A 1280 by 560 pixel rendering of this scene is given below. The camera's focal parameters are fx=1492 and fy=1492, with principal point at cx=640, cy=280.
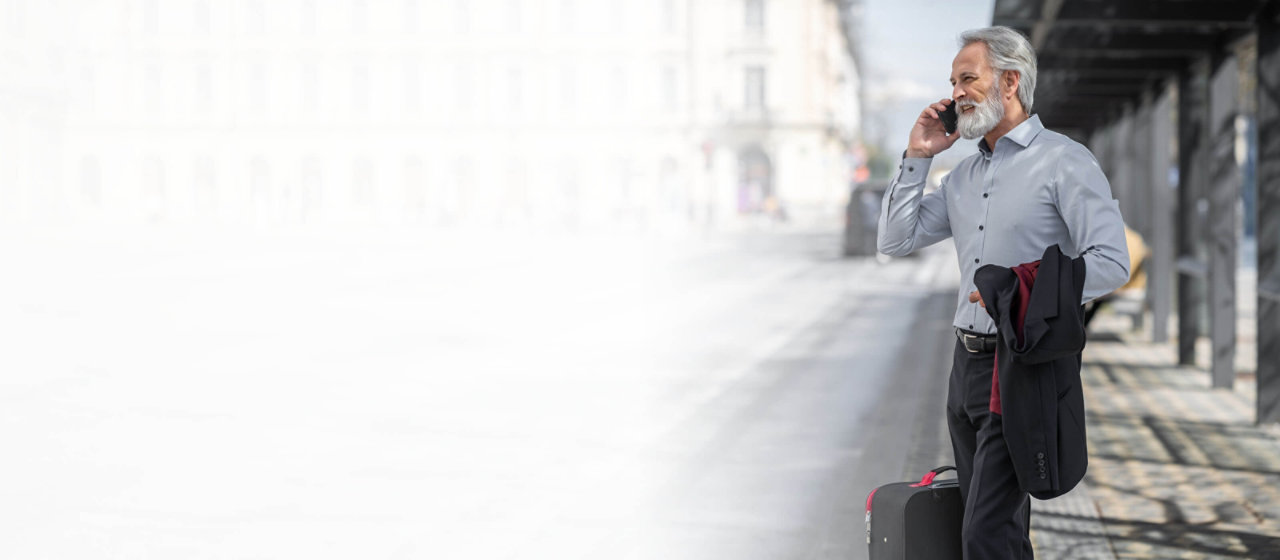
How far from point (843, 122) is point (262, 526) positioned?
8652 centimetres

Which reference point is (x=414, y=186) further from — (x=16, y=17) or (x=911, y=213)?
(x=911, y=213)

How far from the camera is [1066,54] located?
32.3 feet

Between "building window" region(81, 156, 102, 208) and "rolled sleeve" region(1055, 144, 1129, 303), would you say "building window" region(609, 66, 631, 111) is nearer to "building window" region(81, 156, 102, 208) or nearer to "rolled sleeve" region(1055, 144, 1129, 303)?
"building window" region(81, 156, 102, 208)

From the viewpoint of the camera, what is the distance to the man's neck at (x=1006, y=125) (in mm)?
3195

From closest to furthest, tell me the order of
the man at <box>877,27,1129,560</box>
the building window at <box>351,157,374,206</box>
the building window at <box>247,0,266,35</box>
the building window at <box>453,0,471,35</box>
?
the man at <box>877,27,1129,560</box>, the building window at <box>453,0,471,35</box>, the building window at <box>247,0,266,35</box>, the building window at <box>351,157,374,206</box>

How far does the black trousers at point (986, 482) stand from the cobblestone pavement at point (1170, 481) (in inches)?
Answer: 75.4

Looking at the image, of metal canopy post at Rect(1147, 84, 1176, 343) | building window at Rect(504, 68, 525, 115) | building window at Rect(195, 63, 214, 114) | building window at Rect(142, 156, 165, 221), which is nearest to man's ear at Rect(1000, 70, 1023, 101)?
metal canopy post at Rect(1147, 84, 1176, 343)

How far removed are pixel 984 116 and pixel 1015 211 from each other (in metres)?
0.21

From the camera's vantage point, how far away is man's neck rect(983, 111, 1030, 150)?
320 centimetres

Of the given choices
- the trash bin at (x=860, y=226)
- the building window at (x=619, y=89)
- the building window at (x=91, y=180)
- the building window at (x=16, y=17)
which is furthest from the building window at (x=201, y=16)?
the trash bin at (x=860, y=226)

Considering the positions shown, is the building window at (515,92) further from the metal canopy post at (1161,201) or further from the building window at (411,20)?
the metal canopy post at (1161,201)

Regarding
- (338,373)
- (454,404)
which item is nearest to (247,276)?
(338,373)

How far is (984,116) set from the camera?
3152mm

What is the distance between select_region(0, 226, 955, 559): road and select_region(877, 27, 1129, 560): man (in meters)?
2.11
